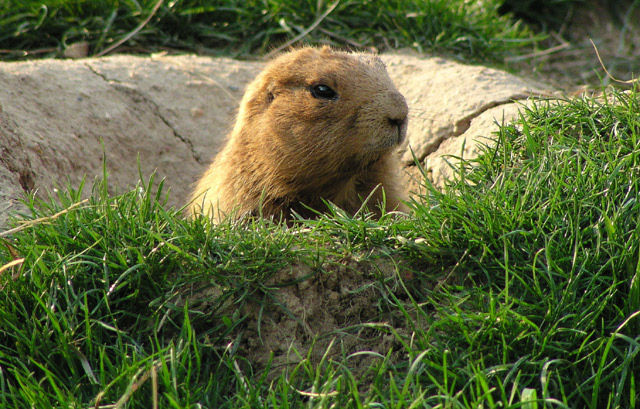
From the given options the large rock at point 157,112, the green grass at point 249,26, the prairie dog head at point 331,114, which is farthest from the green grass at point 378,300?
the green grass at point 249,26

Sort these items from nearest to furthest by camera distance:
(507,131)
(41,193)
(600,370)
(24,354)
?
(600,370) → (24,354) → (507,131) → (41,193)

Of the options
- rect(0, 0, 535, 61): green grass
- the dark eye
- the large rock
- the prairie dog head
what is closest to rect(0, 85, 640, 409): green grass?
the prairie dog head

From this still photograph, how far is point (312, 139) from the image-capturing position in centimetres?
380

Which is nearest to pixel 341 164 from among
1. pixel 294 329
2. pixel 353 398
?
pixel 294 329

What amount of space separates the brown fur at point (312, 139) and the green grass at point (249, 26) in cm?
182

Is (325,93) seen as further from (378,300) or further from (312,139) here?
(378,300)

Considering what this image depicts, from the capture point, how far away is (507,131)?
12.3 feet

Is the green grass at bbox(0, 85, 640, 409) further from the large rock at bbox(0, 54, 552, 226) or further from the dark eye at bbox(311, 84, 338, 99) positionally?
the large rock at bbox(0, 54, 552, 226)

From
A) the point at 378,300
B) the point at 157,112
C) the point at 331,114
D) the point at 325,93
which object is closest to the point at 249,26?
the point at 157,112

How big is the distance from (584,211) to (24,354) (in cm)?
231

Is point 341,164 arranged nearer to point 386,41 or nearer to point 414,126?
point 414,126

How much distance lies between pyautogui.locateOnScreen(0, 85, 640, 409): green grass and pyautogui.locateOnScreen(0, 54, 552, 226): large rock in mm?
1235

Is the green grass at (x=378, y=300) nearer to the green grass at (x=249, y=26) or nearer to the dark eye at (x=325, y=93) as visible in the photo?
the dark eye at (x=325, y=93)

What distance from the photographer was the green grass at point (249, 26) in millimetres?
5793
